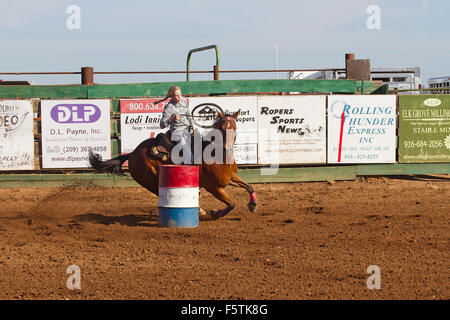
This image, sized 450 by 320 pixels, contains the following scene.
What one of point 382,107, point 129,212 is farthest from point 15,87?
point 382,107

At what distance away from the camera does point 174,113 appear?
9.79m

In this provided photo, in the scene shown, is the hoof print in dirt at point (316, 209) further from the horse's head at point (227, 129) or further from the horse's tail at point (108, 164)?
the horse's tail at point (108, 164)

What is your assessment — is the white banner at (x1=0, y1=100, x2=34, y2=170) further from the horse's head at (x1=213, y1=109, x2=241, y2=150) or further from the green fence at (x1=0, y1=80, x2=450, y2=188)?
the horse's head at (x1=213, y1=109, x2=241, y2=150)

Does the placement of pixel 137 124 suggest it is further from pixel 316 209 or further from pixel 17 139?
pixel 316 209

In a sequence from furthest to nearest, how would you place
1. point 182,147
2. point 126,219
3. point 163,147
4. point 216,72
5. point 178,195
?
point 216,72 < point 126,219 < point 163,147 < point 182,147 < point 178,195

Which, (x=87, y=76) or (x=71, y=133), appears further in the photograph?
(x=87, y=76)

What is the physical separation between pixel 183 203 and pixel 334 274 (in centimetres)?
336

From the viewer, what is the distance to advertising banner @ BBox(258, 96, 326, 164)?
595 inches

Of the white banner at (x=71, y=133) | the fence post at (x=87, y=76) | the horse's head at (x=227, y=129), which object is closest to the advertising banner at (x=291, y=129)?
the white banner at (x=71, y=133)

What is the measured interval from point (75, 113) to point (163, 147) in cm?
563

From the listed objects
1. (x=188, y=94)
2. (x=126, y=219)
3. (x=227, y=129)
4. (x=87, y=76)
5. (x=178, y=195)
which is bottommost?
(x=126, y=219)

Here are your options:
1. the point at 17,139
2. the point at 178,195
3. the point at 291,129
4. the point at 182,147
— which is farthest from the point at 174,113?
the point at 17,139

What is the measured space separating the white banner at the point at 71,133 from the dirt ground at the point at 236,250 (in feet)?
7.65

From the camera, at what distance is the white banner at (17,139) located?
15000 millimetres
